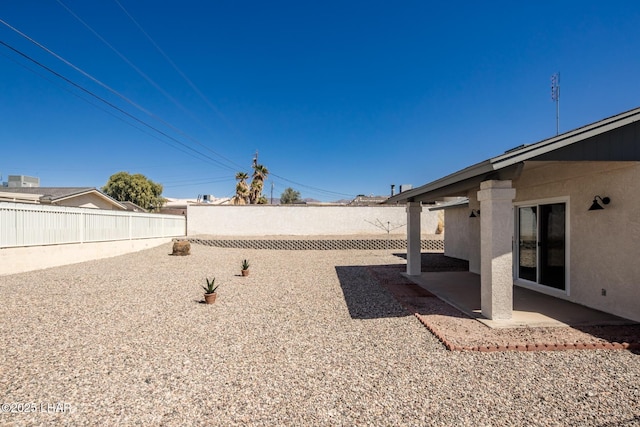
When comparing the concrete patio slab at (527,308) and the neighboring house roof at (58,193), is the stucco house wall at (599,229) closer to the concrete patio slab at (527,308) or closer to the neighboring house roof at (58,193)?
the concrete patio slab at (527,308)

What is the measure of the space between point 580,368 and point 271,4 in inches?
579

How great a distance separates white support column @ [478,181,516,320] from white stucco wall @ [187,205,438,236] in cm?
1753

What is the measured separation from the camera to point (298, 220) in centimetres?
2298

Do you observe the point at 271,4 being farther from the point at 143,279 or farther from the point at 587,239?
the point at 587,239

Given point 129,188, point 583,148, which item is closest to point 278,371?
point 583,148

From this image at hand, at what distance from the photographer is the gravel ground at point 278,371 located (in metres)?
2.78

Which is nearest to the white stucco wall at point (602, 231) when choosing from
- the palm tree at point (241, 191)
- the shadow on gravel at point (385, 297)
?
the shadow on gravel at point (385, 297)

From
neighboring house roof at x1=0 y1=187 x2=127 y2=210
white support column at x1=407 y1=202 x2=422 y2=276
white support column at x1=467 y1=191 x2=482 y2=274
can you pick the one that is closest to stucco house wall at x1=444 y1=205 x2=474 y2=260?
white support column at x1=467 y1=191 x2=482 y2=274

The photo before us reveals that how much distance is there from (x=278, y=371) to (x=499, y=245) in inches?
161

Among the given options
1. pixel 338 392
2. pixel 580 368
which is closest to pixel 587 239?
pixel 580 368

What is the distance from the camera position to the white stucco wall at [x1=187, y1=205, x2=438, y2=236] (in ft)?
74.4

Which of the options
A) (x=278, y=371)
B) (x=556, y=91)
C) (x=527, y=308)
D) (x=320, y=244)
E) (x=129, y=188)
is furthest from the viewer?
(x=129, y=188)

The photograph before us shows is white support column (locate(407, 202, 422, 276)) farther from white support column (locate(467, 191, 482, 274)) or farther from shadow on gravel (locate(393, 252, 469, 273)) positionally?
white support column (locate(467, 191, 482, 274))

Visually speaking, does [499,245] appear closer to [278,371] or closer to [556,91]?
[278,371]
